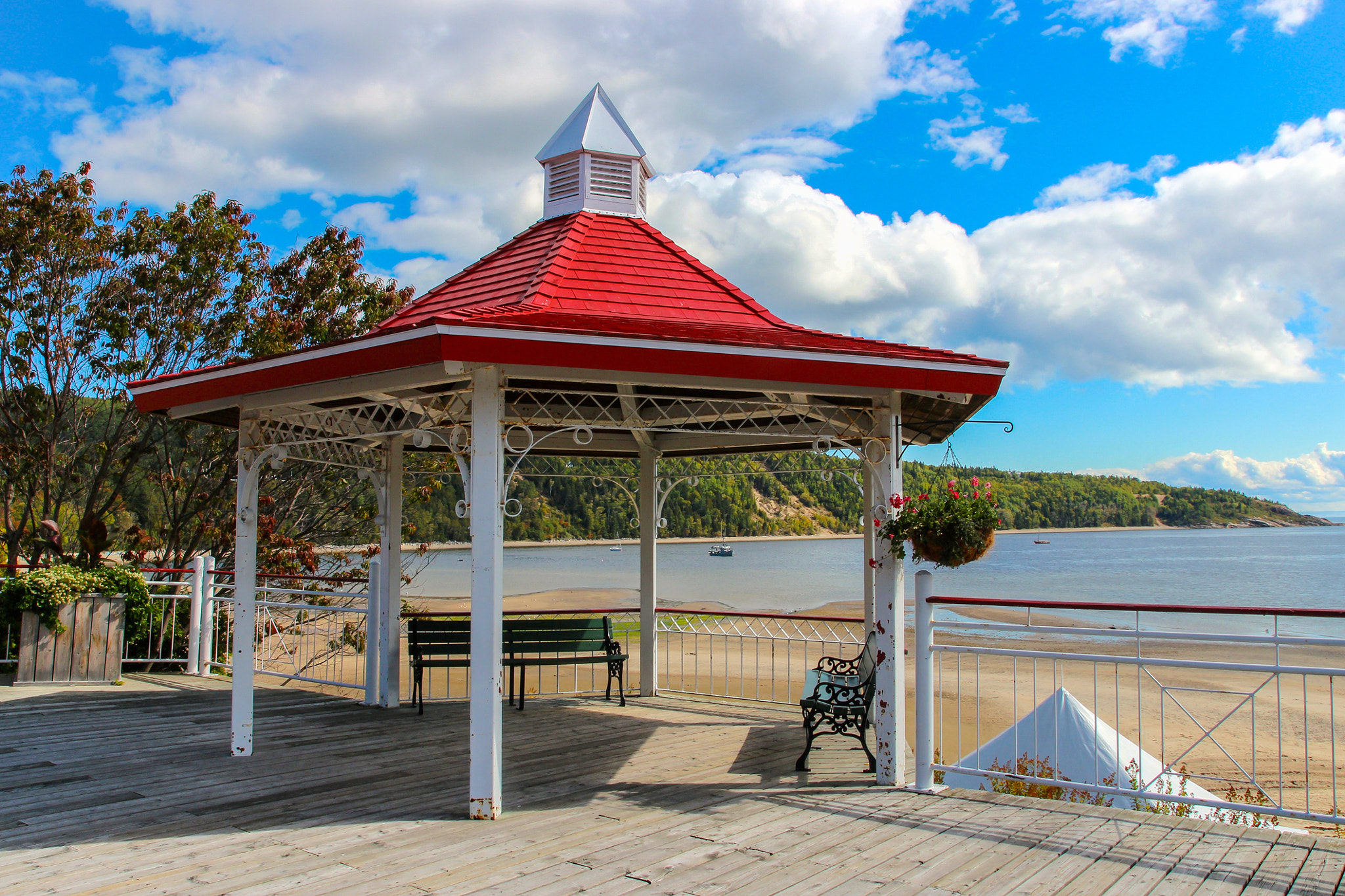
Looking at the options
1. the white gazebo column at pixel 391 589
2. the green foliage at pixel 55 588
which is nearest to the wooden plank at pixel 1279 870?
the white gazebo column at pixel 391 589

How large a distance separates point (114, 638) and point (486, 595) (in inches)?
245

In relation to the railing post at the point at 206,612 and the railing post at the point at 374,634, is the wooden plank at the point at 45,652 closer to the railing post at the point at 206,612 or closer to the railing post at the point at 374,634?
the railing post at the point at 206,612

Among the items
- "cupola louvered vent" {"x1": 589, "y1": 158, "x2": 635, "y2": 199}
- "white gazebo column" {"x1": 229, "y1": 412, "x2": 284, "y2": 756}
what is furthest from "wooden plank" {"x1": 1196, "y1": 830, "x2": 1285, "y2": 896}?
"cupola louvered vent" {"x1": 589, "y1": 158, "x2": 635, "y2": 199}

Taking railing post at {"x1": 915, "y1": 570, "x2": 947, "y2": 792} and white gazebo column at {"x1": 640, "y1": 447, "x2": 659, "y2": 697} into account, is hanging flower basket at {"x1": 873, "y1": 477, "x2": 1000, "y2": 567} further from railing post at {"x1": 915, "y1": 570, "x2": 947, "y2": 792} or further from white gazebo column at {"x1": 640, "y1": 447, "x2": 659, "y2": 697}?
white gazebo column at {"x1": 640, "y1": 447, "x2": 659, "y2": 697}

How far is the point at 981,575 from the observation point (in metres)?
52.4

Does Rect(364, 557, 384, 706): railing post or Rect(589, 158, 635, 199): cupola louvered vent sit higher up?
Rect(589, 158, 635, 199): cupola louvered vent

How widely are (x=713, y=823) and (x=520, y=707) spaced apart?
3.62 m

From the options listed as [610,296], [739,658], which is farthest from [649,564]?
[739,658]

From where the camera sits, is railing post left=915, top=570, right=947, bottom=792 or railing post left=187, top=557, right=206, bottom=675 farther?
railing post left=187, top=557, right=206, bottom=675

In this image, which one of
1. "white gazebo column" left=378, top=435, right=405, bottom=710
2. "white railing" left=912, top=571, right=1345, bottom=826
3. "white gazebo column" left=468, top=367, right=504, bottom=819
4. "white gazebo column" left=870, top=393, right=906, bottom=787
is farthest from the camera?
"white gazebo column" left=378, top=435, right=405, bottom=710

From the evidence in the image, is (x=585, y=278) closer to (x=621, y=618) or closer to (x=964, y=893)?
(x=964, y=893)

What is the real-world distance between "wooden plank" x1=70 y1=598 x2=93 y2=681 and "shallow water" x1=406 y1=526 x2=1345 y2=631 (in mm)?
16561

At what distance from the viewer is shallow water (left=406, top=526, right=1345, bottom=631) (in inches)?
1527

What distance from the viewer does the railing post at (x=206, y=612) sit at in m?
9.32
